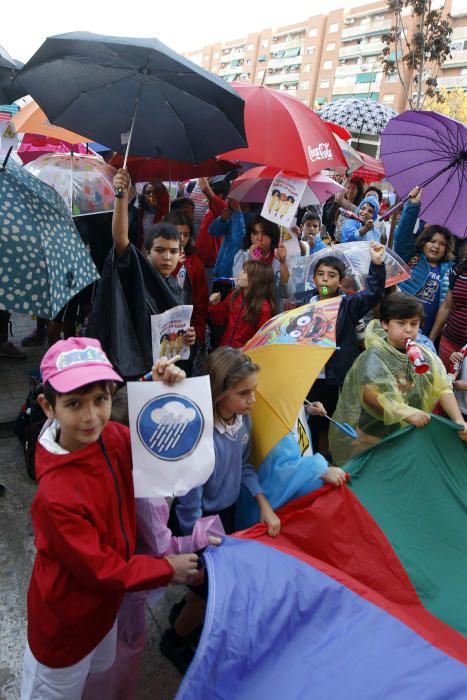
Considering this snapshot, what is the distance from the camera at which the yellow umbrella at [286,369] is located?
7.53ft

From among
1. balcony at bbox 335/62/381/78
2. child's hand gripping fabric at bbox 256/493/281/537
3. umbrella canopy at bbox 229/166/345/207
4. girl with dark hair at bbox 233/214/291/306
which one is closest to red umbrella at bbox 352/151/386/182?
umbrella canopy at bbox 229/166/345/207

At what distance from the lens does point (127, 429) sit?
195cm

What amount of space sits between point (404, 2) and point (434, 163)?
13277 millimetres

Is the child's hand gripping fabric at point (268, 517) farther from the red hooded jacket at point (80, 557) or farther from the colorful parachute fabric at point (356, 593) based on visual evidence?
the red hooded jacket at point (80, 557)

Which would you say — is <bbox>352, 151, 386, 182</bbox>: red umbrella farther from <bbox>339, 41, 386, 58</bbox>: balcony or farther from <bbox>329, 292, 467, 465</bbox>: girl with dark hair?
<bbox>339, 41, 386, 58</bbox>: balcony

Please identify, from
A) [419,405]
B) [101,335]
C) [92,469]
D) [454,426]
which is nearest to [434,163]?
[419,405]

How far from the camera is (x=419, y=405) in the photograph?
10.3 feet

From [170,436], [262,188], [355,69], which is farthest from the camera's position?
[355,69]

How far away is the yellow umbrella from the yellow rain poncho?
2.14 feet

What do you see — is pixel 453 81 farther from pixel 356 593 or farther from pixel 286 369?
pixel 356 593

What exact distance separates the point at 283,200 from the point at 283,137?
64cm

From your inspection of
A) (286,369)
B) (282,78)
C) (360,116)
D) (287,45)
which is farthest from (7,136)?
(287,45)

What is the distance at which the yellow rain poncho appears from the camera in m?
3.07

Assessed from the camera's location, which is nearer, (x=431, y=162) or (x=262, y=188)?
(x=431, y=162)
